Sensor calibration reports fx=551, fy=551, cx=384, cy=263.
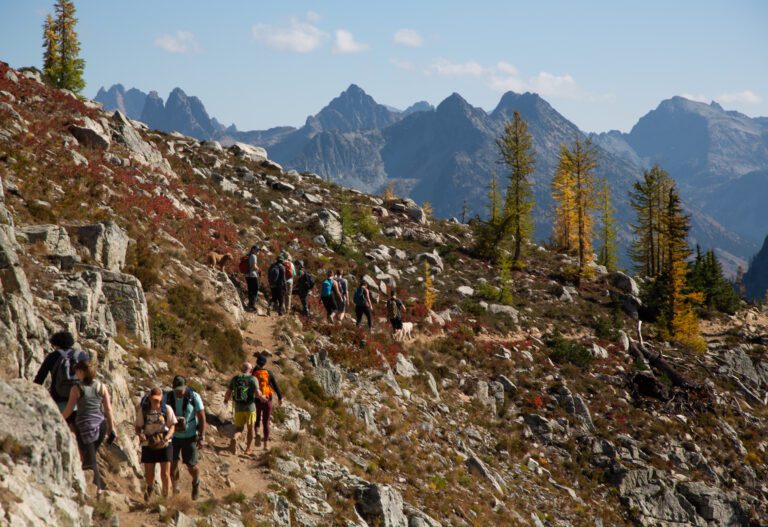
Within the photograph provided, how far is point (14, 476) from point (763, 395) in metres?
40.4

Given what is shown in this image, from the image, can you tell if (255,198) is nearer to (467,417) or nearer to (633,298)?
(467,417)

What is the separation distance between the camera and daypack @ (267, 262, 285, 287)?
2195cm

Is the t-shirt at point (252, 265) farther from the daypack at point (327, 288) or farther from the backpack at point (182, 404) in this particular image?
the backpack at point (182, 404)

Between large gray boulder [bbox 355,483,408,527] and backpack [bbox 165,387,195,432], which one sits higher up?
backpack [bbox 165,387,195,432]

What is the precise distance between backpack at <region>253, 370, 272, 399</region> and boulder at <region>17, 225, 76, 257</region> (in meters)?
6.03

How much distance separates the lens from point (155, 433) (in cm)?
982

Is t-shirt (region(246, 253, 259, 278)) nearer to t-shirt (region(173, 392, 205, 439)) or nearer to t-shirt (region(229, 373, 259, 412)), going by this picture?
t-shirt (region(229, 373, 259, 412))

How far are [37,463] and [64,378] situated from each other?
5.48 feet

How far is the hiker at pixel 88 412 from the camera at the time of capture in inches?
353

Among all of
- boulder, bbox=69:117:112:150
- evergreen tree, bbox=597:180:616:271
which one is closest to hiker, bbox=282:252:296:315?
boulder, bbox=69:117:112:150

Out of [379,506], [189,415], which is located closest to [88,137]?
[189,415]

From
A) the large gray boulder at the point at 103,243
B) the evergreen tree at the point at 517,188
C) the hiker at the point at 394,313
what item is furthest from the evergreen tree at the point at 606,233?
the large gray boulder at the point at 103,243

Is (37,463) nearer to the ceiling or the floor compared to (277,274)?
nearer to the floor

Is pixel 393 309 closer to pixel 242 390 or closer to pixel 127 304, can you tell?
pixel 127 304
